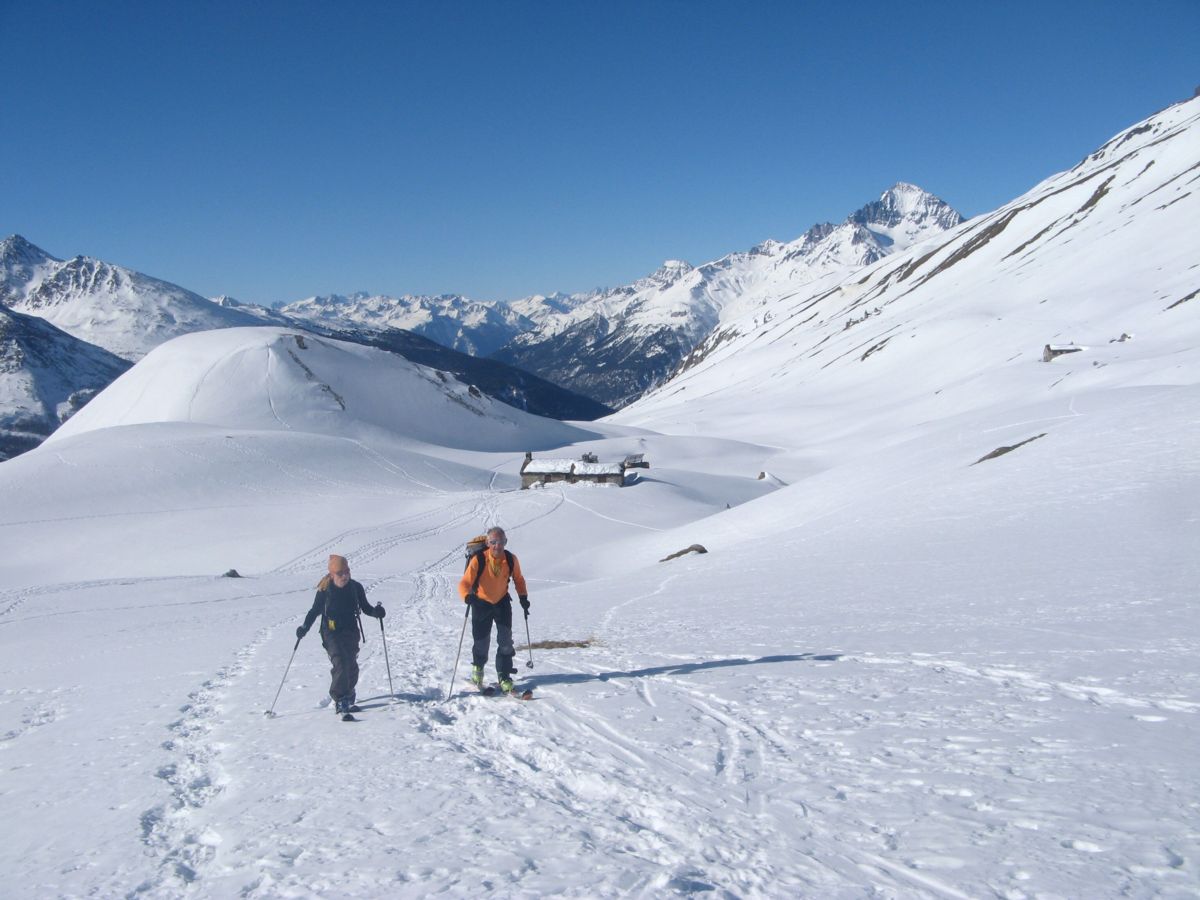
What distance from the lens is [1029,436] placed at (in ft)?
82.7

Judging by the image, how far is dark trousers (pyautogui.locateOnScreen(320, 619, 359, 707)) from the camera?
8852mm

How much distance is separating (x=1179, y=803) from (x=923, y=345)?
88.7m

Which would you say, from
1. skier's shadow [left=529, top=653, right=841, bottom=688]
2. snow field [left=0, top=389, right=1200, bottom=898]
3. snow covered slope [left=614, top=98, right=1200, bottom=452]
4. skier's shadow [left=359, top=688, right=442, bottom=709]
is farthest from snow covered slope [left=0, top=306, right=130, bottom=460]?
skier's shadow [left=529, top=653, right=841, bottom=688]

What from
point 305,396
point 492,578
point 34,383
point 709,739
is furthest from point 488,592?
point 34,383

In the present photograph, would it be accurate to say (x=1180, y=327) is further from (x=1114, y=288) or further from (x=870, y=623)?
(x=870, y=623)

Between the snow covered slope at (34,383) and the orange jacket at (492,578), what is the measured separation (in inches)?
7033

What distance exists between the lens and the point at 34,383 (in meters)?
177

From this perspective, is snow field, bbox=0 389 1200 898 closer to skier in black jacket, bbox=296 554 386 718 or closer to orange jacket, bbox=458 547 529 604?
skier in black jacket, bbox=296 554 386 718

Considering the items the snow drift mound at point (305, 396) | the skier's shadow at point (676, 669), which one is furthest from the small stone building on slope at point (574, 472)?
the skier's shadow at point (676, 669)

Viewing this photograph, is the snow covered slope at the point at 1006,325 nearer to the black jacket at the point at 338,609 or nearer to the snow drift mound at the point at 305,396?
the snow drift mound at the point at 305,396

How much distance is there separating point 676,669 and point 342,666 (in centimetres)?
407

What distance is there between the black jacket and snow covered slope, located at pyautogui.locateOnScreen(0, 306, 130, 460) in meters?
178

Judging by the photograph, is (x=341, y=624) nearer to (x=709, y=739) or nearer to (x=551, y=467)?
(x=709, y=739)

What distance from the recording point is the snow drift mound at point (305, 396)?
212 feet
